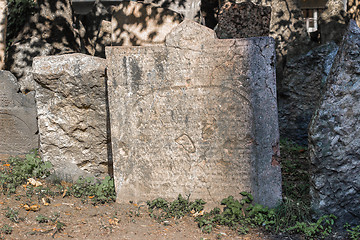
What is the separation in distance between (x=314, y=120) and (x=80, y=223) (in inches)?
89.1

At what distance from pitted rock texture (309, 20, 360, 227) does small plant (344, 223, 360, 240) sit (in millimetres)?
48

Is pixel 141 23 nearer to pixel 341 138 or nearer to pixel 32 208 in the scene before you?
pixel 32 208

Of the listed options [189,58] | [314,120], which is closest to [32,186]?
[189,58]

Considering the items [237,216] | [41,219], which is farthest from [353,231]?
[41,219]

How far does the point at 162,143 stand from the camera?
4.17 m

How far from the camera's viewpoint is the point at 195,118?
13.4 ft

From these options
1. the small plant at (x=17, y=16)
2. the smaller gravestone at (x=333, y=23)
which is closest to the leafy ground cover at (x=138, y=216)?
the small plant at (x=17, y=16)

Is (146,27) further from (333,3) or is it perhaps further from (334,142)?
(333,3)

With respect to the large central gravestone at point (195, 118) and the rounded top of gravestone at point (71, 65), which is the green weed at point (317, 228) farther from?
the rounded top of gravestone at point (71, 65)

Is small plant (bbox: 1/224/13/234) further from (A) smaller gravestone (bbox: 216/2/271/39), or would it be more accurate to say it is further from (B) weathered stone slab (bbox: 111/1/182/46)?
(A) smaller gravestone (bbox: 216/2/271/39)

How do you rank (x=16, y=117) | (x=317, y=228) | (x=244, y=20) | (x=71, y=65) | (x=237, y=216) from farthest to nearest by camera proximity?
A: (x=244, y=20) < (x=16, y=117) < (x=71, y=65) < (x=237, y=216) < (x=317, y=228)

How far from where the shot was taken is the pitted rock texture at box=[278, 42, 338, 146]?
5.75 metres

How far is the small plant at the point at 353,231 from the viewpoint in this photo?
Answer: 11.6 ft

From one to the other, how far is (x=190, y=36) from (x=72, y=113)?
165 cm
